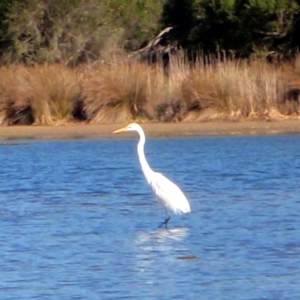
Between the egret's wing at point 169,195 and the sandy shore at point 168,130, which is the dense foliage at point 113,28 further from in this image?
the egret's wing at point 169,195

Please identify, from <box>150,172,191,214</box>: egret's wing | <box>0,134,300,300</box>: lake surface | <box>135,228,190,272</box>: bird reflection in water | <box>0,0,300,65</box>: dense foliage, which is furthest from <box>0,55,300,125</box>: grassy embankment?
<box>135,228,190,272</box>: bird reflection in water

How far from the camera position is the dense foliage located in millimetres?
27844

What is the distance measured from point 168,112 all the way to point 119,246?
505 inches

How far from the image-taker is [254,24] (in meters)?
27.9

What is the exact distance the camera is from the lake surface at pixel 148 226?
31.0 ft

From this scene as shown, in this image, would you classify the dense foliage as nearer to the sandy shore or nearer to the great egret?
the sandy shore

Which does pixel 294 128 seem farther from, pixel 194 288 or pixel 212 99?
pixel 194 288

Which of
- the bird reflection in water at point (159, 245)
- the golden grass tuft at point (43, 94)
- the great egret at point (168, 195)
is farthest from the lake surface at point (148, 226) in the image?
the golden grass tuft at point (43, 94)

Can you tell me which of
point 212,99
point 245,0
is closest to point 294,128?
point 212,99

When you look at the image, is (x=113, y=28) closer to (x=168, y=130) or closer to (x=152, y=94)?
A: (x=152, y=94)

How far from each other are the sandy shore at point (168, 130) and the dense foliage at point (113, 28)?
5188 millimetres

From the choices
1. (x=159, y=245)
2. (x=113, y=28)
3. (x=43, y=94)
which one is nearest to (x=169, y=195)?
(x=159, y=245)

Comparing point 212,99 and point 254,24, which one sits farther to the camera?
point 254,24

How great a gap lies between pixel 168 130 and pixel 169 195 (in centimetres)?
1026
